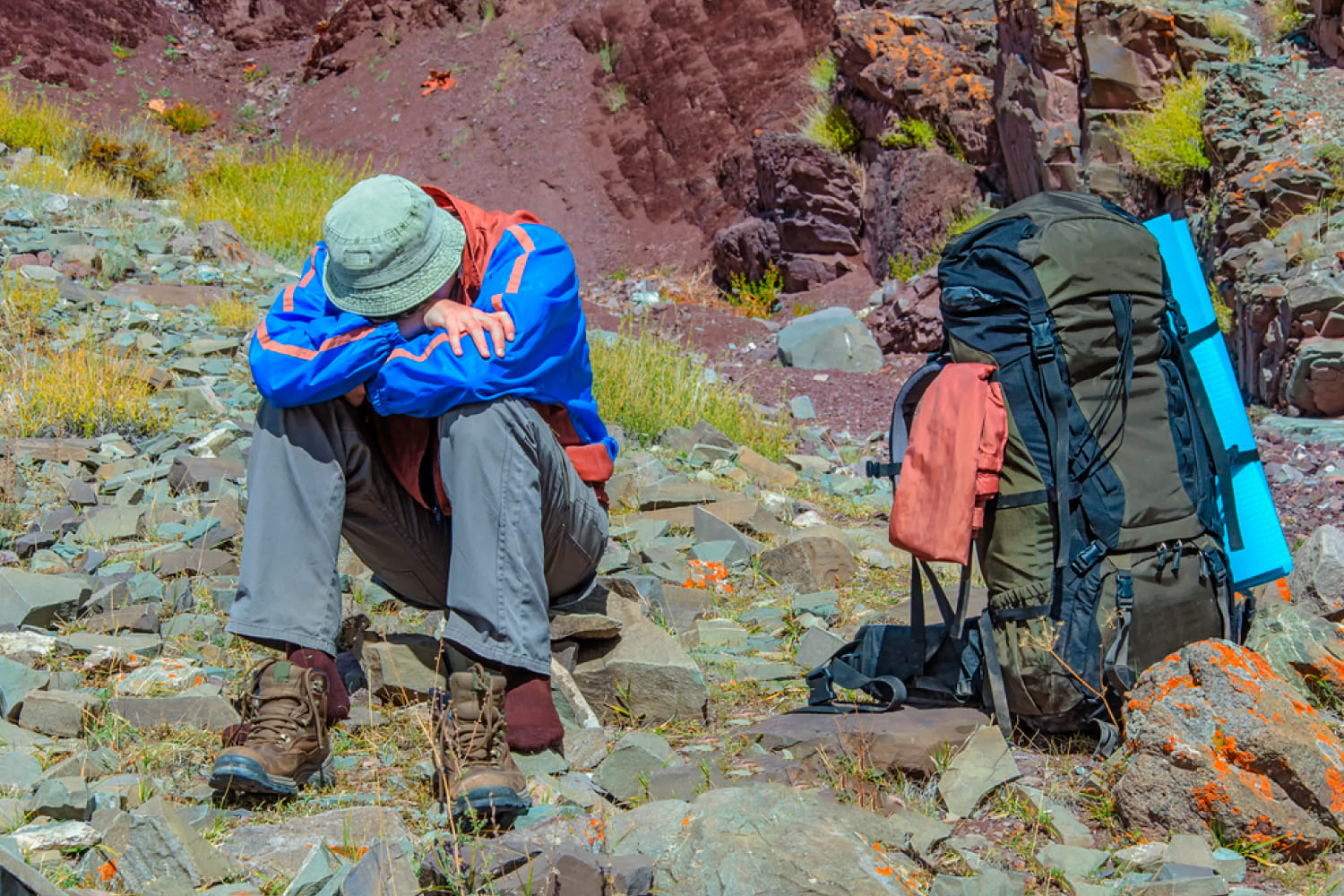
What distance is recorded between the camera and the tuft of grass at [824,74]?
40.3 ft

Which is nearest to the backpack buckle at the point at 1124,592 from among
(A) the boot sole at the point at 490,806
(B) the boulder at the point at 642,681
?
(B) the boulder at the point at 642,681

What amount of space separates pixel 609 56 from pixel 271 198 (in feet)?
23.1

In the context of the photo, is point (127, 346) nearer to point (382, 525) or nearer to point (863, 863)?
point (382, 525)

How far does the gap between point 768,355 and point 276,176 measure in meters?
5.64

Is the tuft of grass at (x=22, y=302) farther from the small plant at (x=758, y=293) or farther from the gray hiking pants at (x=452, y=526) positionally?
the small plant at (x=758, y=293)

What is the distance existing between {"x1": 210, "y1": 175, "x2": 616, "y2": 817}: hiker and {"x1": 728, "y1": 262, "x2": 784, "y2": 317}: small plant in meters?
9.25

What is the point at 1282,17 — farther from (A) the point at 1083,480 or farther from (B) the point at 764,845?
(B) the point at 764,845

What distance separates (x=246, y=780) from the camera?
2.08 meters

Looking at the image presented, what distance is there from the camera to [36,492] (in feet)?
14.2

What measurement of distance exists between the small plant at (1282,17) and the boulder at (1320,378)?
300cm

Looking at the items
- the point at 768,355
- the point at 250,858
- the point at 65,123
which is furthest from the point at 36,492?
the point at 65,123

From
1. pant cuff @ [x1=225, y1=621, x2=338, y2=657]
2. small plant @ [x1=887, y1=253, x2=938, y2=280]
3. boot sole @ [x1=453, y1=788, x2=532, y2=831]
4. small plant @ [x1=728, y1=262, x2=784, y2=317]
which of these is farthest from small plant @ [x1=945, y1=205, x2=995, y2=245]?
boot sole @ [x1=453, y1=788, x2=532, y2=831]

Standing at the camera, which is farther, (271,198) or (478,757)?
(271,198)

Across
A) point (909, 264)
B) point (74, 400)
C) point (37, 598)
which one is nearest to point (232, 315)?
point (74, 400)
